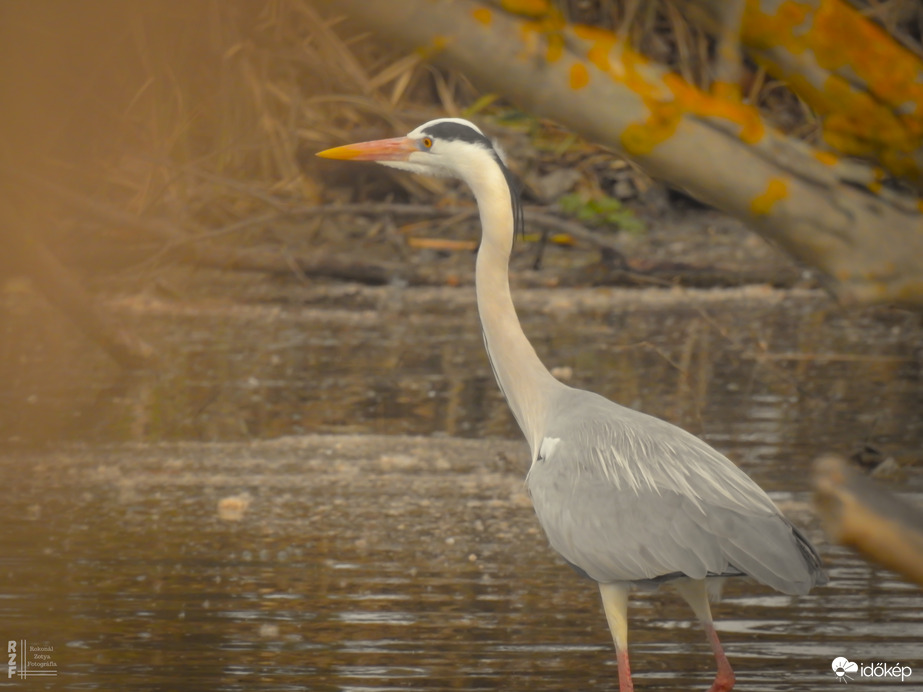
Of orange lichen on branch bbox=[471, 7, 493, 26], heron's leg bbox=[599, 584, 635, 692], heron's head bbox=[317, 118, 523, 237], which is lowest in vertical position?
heron's leg bbox=[599, 584, 635, 692]

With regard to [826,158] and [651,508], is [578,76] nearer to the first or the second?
[826,158]

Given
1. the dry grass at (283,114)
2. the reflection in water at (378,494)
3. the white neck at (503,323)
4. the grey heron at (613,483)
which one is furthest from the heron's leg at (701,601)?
the dry grass at (283,114)

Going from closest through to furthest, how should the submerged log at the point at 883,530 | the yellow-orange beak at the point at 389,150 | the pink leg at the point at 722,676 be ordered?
the submerged log at the point at 883,530, the pink leg at the point at 722,676, the yellow-orange beak at the point at 389,150

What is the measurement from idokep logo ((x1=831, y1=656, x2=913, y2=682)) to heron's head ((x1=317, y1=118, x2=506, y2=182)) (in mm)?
1983

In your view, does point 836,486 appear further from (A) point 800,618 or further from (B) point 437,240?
(B) point 437,240

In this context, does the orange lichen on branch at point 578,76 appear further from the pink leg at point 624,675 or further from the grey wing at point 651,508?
the pink leg at point 624,675

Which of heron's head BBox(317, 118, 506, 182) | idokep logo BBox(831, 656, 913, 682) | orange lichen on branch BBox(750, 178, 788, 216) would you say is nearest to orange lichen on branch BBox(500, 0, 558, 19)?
orange lichen on branch BBox(750, 178, 788, 216)

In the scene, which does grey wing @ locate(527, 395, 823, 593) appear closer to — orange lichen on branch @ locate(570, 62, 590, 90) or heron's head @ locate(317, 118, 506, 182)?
heron's head @ locate(317, 118, 506, 182)

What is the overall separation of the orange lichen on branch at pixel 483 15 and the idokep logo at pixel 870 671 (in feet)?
10.1

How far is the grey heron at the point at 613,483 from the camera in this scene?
3.99 m

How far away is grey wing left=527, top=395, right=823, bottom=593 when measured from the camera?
393 centimetres

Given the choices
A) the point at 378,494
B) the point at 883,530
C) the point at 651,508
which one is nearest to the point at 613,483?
the point at 651,508

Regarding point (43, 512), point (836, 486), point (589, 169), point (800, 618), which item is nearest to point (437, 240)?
point (589, 169)

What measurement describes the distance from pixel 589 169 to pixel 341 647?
953cm
